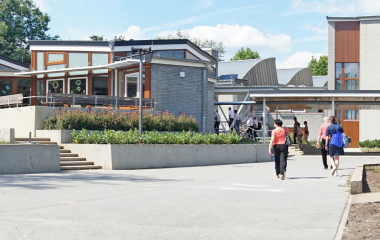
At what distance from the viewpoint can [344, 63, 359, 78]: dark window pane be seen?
37.2 meters

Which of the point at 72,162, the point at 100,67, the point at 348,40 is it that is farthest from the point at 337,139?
the point at 348,40

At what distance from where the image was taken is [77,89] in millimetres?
27609

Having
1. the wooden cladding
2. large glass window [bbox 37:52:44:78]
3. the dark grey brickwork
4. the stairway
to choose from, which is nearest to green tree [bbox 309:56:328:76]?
the wooden cladding

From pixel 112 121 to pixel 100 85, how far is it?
7395 millimetres

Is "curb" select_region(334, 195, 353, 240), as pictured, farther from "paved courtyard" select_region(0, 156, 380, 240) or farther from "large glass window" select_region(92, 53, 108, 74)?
"large glass window" select_region(92, 53, 108, 74)

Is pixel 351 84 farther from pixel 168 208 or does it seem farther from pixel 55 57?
pixel 168 208

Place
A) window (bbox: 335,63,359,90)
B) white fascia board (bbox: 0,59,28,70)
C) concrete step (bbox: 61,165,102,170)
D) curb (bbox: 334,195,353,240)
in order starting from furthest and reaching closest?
1. window (bbox: 335,63,359,90)
2. white fascia board (bbox: 0,59,28,70)
3. concrete step (bbox: 61,165,102,170)
4. curb (bbox: 334,195,353,240)

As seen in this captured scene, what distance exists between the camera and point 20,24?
63469 mm

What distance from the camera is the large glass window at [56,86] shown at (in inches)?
1103

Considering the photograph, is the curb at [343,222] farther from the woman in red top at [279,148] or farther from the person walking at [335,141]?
the person walking at [335,141]

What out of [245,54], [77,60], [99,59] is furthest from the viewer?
[245,54]

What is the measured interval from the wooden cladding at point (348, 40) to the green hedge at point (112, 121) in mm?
19194

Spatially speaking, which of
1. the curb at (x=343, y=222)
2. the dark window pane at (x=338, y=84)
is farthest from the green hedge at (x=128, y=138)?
the dark window pane at (x=338, y=84)

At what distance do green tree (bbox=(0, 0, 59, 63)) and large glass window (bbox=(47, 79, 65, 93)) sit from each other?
3511 centimetres
